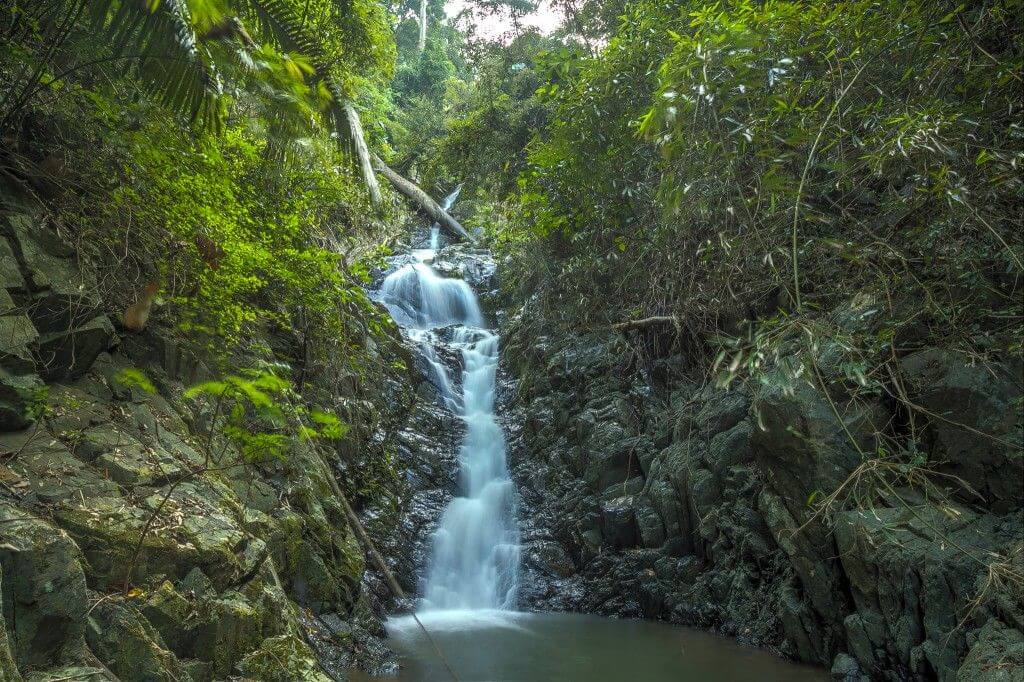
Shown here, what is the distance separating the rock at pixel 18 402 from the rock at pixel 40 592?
878 mm

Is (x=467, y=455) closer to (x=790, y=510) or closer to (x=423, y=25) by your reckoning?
(x=790, y=510)

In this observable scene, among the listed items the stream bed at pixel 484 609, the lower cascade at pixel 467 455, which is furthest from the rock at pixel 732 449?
the lower cascade at pixel 467 455

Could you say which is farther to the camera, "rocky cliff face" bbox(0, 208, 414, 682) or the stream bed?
the stream bed

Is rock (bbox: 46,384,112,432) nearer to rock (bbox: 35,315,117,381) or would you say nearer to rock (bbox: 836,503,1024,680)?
rock (bbox: 35,315,117,381)

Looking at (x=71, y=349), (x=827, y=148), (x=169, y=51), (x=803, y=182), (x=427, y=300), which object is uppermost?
(x=427, y=300)

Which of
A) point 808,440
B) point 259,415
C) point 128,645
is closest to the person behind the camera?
point 128,645

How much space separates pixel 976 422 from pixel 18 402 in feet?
24.6

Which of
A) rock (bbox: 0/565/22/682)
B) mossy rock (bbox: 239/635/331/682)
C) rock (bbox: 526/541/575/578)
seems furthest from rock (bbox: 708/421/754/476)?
rock (bbox: 0/565/22/682)

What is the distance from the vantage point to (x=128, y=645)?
A: 10.8 ft

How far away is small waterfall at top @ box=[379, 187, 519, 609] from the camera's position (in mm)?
9305

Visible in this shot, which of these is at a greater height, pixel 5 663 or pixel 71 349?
pixel 71 349

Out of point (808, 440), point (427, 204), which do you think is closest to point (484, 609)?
point (808, 440)

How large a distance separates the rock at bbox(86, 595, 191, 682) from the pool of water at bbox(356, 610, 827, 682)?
9.80ft

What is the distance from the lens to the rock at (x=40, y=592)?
283cm
